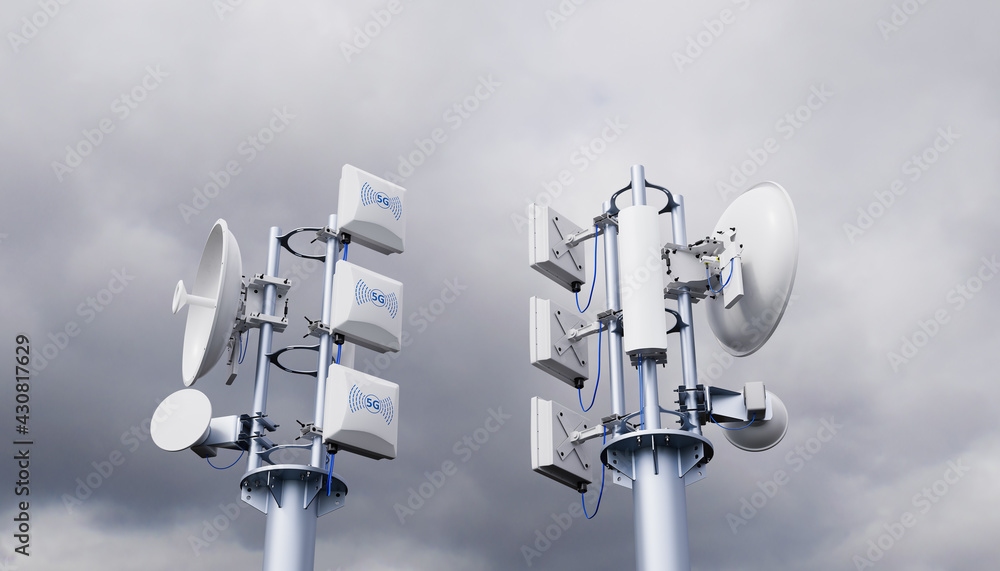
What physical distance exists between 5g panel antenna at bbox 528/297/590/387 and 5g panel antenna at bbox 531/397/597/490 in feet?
2.22

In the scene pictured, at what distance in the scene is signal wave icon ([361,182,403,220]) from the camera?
18.1 metres

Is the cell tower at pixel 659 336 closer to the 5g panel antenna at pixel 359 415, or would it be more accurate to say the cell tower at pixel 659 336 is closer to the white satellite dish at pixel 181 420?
the 5g panel antenna at pixel 359 415

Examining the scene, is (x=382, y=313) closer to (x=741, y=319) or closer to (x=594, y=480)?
(x=594, y=480)

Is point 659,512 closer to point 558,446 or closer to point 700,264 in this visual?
point 558,446

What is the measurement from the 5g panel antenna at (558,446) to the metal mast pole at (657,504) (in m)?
1.64

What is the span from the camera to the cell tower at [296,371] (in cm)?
1533

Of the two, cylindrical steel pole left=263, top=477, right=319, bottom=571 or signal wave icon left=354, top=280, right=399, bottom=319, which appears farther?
signal wave icon left=354, top=280, right=399, bottom=319

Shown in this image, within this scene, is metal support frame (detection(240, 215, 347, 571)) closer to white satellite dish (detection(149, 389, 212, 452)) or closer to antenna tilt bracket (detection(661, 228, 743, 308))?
white satellite dish (detection(149, 389, 212, 452))

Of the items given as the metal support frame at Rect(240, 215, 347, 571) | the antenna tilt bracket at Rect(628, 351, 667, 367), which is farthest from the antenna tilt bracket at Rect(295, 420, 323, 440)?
the antenna tilt bracket at Rect(628, 351, 667, 367)

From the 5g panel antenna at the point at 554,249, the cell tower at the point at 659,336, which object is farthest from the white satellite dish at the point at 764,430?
the 5g panel antenna at the point at 554,249

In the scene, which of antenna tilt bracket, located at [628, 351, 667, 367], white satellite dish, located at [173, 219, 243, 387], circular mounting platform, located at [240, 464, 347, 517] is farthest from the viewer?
white satellite dish, located at [173, 219, 243, 387]

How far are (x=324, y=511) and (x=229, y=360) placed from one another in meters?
3.26

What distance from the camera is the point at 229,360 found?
1716 centimetres

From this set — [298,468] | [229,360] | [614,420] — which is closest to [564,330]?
[614,420]
